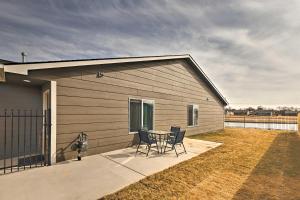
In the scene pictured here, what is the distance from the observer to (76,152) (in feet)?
19.1

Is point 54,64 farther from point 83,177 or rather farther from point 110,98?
point 83,177

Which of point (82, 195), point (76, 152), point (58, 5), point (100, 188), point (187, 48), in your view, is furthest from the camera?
point (187, 48)

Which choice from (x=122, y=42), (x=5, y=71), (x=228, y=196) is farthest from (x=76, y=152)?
(x=122, y=42)

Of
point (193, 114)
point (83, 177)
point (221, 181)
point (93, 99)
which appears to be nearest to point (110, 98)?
point (93, 99)

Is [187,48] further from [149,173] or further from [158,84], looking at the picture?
[149,173]

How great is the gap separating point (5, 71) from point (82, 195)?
3217 millimetres

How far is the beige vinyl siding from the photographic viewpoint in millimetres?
5539

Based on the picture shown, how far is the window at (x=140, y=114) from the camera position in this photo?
7.80 meters

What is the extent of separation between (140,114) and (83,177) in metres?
4.22

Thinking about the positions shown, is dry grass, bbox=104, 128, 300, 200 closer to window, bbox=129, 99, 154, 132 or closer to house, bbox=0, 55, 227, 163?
house, bbox=0, 55, 227, 163

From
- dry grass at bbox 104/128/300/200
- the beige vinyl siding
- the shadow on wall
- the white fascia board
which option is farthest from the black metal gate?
the shadow on wall

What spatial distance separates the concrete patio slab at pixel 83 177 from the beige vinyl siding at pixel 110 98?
0.91m

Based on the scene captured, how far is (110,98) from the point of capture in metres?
6.88

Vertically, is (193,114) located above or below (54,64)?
below
